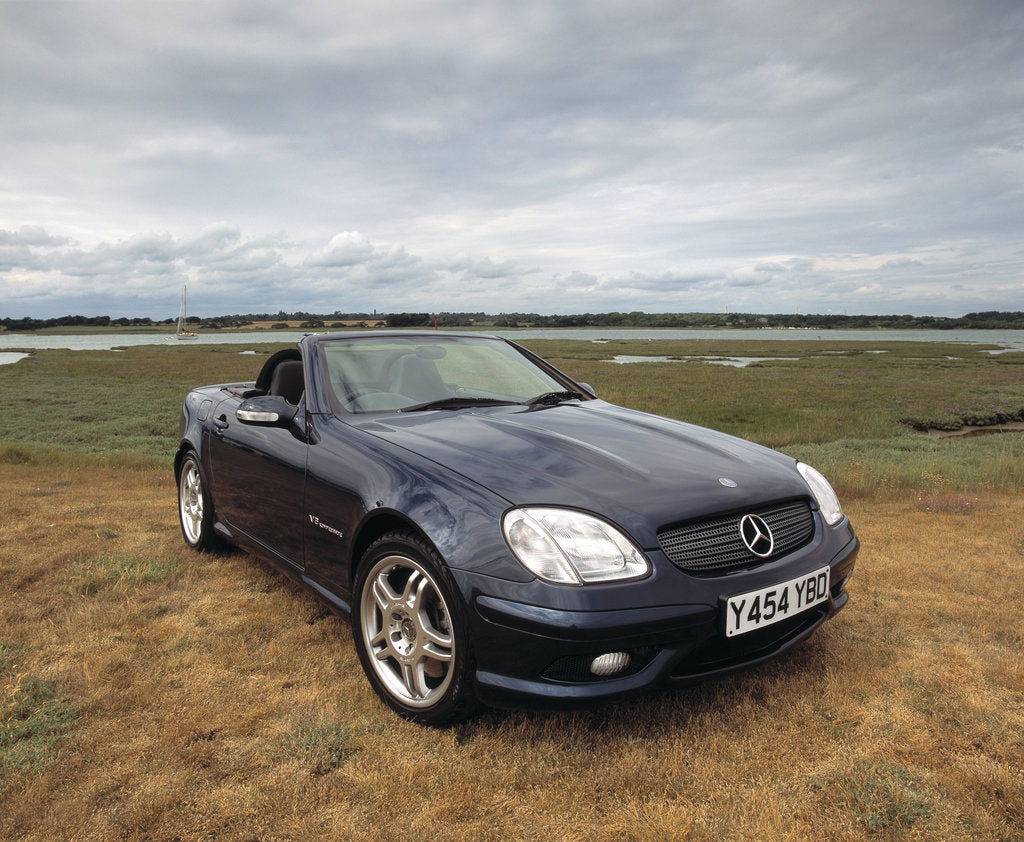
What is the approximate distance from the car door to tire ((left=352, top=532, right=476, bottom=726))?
26.3 inches

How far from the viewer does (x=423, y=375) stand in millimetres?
3609

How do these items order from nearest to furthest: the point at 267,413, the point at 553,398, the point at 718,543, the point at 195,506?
the point at 718,543 → the point at 267,413 → the point at 553,398 → the point at 195,506

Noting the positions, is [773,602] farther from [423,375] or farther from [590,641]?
[423,375]

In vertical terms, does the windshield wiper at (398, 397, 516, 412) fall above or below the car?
above

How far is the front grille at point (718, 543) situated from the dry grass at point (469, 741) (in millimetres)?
616

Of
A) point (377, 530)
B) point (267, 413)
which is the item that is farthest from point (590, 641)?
point (267, 413)

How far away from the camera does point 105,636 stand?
10.5 feet

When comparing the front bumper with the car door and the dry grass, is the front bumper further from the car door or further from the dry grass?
the car door

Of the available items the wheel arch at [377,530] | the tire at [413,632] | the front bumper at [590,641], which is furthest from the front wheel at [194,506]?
the front bumper at [590,641]

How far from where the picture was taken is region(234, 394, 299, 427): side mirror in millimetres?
3154

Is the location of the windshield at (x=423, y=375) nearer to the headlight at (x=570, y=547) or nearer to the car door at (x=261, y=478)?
the car door at (x=261, y=478)

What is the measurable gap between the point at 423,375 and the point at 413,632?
58.7 inches

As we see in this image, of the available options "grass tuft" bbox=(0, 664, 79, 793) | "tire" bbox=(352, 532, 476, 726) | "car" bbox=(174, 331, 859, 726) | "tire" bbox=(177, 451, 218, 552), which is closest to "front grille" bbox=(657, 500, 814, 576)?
"car" bbox=(174, 331, 859, 726)

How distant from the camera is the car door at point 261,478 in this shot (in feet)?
10.5
